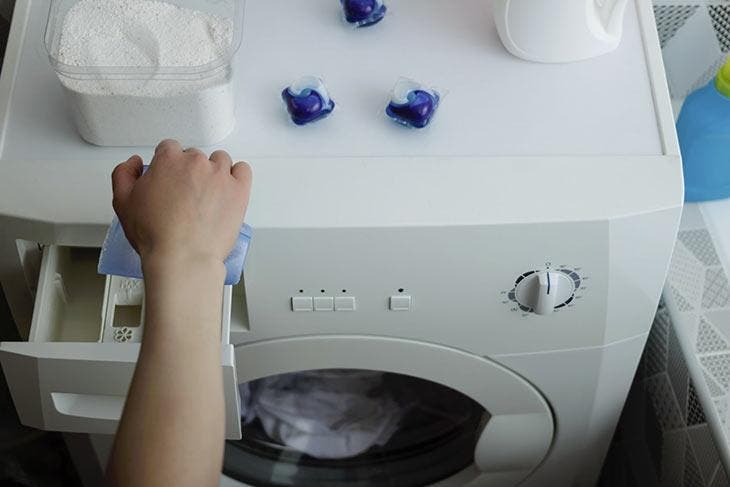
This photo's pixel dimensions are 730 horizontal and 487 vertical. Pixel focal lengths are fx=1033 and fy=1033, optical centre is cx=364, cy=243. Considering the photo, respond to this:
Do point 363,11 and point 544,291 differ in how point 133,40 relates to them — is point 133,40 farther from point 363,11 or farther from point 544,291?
point 544,291

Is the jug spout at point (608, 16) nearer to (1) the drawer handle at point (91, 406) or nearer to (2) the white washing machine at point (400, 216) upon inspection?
(2) the white washing machine at point (400, 216)

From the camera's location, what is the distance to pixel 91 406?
85 centimetres

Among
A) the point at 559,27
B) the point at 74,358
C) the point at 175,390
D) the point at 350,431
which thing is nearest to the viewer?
the point at 175,390

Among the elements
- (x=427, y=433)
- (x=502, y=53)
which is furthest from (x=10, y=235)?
(x=427, y=433)

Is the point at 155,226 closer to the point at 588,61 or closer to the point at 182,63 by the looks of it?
the point at 182,63

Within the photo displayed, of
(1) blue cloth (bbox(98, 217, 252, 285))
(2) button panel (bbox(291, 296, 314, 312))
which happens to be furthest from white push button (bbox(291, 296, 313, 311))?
(1) blue cloth (bbox(98, 217, 252, 285))

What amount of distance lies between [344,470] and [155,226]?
584mm

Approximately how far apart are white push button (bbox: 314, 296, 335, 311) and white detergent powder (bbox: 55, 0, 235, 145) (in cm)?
16

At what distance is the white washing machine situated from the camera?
81 cm

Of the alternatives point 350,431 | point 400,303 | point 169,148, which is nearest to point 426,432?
point 350,431

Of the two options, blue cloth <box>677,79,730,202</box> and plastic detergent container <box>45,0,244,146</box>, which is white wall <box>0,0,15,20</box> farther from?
blue cloth <box>677,79,730,202</box>

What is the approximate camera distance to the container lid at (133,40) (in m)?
0.79

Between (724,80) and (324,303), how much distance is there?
1.59 feet

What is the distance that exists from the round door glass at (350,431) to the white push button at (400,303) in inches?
10.4
